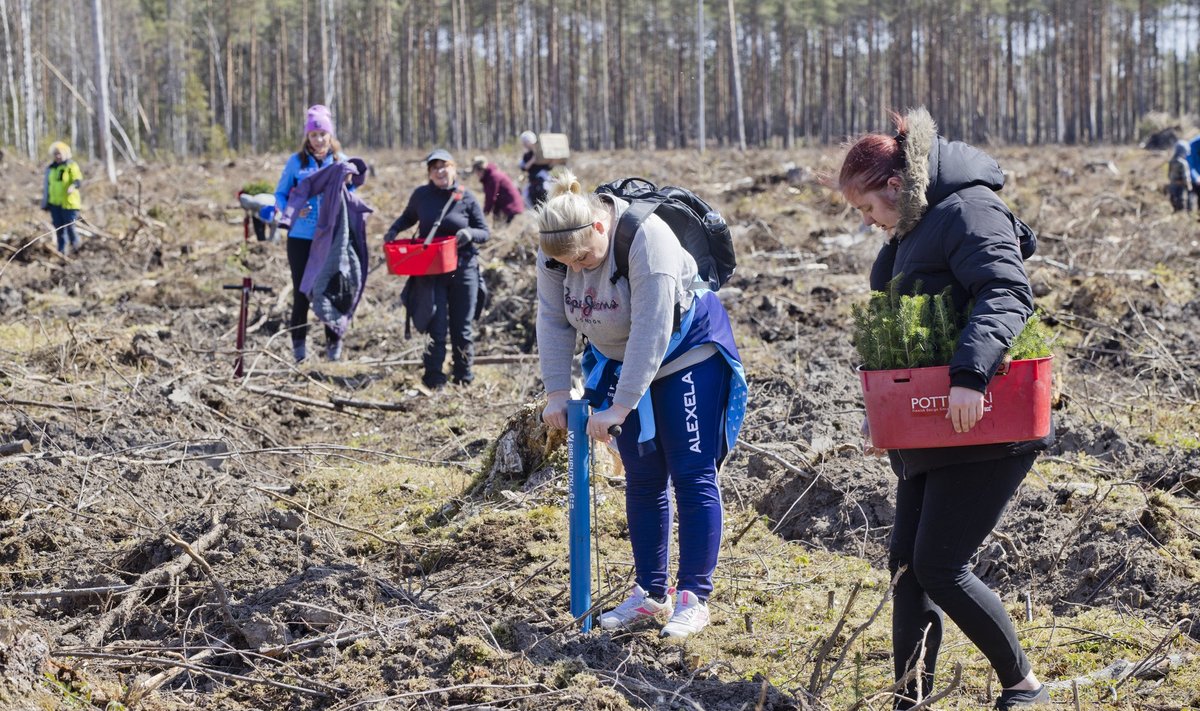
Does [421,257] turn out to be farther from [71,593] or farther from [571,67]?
[571,67]

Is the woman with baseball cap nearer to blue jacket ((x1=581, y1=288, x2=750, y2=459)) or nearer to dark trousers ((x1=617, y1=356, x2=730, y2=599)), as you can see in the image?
blue jacket ((x1=581, y1=288, x2=750, y2=459))

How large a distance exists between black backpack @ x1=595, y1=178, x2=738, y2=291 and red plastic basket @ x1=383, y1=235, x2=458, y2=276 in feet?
13.7

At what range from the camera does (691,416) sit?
12.3 ft

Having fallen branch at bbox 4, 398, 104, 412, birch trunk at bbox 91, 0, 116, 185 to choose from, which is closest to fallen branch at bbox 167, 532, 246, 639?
fallen branch at bbox 4, 398, 104, 412

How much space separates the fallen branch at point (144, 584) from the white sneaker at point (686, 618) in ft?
5.45

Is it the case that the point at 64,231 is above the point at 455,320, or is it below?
above

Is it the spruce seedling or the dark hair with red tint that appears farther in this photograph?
the dark hair with red tint

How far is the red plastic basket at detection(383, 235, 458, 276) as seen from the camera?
7.89 m

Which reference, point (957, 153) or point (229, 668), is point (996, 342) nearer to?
point (957, 153)

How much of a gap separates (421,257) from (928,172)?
5.35 metres

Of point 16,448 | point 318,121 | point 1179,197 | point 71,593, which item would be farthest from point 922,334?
point 1179,197

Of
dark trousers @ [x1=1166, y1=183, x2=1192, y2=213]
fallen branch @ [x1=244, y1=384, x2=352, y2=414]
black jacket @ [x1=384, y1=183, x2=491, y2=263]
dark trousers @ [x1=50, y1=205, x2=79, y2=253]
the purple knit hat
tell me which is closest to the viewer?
fallen branch @ [x1=244, y1=384, x2=352, y2=414]

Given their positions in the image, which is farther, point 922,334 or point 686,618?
point 686,618

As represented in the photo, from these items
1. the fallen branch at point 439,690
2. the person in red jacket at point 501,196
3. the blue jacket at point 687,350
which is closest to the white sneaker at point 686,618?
the blue jacket at point 687,350
